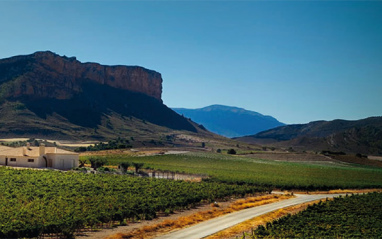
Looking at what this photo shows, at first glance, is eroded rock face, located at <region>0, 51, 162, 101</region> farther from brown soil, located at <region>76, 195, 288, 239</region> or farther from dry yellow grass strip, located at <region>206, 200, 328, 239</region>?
dry yellow grass strip, located at <region>206, 200, 328, 239</region>

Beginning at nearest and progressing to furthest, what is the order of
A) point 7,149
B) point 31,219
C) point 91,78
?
1. point 31,219
2. point 7,149
3. point 91,78

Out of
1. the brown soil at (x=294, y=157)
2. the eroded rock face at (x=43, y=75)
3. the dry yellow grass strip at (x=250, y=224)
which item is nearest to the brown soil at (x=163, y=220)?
the dry yellow grass strip at (x=250, y=224)

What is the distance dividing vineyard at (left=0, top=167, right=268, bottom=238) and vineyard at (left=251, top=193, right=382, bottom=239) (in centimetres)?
1026

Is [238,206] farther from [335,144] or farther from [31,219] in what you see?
[335,144]

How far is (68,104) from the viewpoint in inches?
6181

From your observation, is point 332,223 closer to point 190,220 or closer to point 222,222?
point 222,222

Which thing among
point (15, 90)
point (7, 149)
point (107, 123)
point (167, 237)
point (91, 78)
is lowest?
point (167, 237)

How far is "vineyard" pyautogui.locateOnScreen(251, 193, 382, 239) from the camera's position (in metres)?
23.3

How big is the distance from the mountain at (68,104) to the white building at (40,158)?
63106 millimetres

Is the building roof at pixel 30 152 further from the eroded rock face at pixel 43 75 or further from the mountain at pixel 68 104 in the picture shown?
the eroded rock face at pixel 43 75

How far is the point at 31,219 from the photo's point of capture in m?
24.3

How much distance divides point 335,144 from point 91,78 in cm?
11439

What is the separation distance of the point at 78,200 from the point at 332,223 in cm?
1979

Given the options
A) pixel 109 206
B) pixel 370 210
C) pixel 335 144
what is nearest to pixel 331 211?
pixel 370 210
